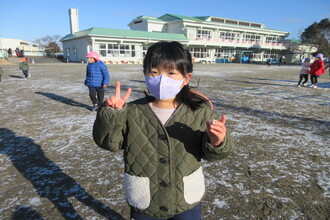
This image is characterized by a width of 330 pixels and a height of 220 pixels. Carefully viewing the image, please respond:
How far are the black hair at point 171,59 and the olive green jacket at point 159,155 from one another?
8cm

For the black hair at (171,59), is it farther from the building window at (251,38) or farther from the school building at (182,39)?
the building window at (251,38)

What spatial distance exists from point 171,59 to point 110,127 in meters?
0.55

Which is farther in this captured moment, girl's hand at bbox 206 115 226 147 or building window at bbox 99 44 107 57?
building window at bbox 99 44 107 57

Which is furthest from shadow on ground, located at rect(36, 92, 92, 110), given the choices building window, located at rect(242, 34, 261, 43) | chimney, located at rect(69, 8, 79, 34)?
building window, located at rect(242, 34, 261, 43)

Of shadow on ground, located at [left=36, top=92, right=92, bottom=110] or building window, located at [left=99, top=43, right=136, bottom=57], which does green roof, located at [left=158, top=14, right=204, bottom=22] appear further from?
shadow on ground, located at [left=36, top=92, right=92, bottom=110]

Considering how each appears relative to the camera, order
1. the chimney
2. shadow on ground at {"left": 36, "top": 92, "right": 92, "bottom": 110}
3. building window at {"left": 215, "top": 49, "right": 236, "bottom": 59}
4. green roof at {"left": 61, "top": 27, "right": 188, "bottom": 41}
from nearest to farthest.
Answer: shadow on ground at {"left": 36, "top": 92, "right": 92, "bottom": 110}
green roof at {"left": 61, "top": 27, "right": 188, "bottom": 41}
the chimney
building window at {"left": 215, "top": 49, "right": 236, "bottom": 59}

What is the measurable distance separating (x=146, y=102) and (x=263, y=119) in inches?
178

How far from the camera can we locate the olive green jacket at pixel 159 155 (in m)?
1.32

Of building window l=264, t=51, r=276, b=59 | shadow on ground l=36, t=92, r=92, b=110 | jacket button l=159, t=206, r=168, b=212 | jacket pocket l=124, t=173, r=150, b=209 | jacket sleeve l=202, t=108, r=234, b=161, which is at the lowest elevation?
shadow on ground l=36, t=92, r=92, b=110

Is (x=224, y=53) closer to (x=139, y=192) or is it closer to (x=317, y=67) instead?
(x=317, y=67)

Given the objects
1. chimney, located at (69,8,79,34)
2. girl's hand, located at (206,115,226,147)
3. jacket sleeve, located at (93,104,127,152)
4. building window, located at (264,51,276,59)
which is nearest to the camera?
girl's hand, located at (206,115,226,147)

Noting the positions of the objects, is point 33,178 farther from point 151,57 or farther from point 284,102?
point 284,102

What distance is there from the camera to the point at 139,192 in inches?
52.8

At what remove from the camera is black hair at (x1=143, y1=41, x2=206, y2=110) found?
4.21ft
